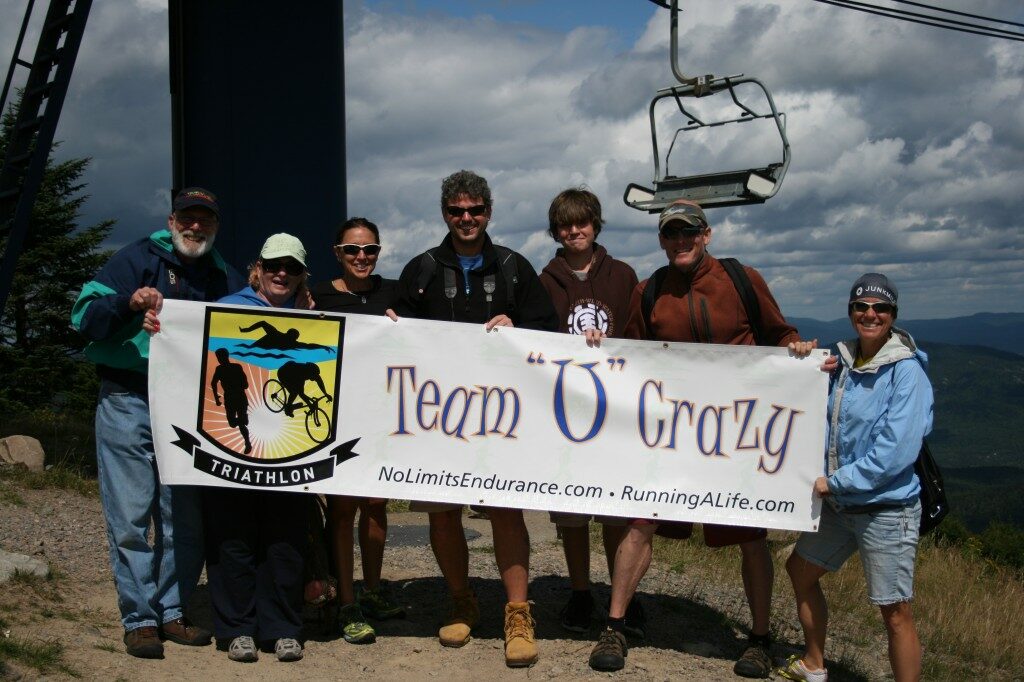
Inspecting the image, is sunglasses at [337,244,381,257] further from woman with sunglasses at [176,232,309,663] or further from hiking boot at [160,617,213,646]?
hiking boot at [160,617,213,646]

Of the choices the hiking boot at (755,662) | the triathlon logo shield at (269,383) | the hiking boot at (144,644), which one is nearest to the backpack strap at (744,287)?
the hiking boot at (755,662)

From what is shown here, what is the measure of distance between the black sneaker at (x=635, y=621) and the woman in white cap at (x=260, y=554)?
6.43ft

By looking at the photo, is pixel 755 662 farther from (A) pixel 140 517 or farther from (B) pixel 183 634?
(A) pixel 140 517

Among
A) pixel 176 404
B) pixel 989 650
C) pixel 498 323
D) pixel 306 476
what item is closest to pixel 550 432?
pixel 498 323

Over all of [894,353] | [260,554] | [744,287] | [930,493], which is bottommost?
[260,554]

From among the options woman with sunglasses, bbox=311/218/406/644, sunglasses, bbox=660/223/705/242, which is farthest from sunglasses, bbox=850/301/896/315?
woman with sunglasses, bbox=311/218/406/644

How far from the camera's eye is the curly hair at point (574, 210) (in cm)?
566

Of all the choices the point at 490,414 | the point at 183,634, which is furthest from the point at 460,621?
the point at 183,634

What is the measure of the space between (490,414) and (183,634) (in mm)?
2045

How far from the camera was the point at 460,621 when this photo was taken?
225 inches

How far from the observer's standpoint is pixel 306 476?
540cm

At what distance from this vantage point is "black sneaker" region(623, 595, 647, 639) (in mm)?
6000

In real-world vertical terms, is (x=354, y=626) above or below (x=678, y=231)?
below

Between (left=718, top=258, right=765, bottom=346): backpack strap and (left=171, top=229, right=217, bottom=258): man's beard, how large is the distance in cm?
277
